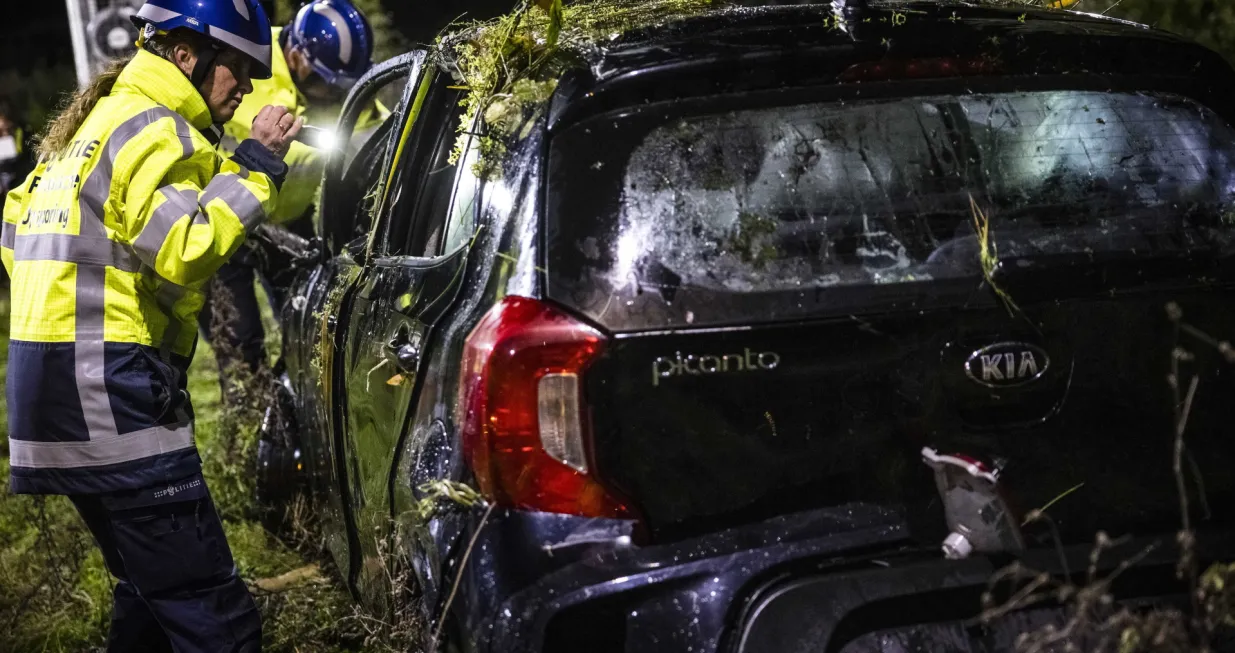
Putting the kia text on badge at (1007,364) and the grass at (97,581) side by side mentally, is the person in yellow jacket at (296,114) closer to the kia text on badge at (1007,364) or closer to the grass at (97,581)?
the grass at (97,581)

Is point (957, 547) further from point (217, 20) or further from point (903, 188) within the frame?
point (217, 20)

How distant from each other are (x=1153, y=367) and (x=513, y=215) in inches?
52.0

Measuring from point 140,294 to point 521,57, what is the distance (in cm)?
120

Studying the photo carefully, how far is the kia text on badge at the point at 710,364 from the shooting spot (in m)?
2.35

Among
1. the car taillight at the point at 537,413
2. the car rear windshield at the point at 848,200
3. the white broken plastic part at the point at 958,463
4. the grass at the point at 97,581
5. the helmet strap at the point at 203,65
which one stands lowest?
the grass at the point at 97,581

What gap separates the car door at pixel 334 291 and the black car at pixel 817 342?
960mm

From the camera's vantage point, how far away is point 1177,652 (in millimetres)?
2098

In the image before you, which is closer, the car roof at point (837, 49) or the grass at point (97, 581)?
the car roof at point (837, 49)

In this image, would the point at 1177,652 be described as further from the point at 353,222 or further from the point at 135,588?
the point at 353,222

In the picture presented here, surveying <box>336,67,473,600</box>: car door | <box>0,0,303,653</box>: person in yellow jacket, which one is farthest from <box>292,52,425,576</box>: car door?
<box>0,0,303,653</box>: person in yellow jacket

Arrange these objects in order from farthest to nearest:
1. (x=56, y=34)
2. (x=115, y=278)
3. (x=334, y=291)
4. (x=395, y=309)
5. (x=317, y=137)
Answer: (x=56, y=34)
(x=317, y=137)
(x=334, y=291)
(x=115, y=278)
(x=395, y=309)

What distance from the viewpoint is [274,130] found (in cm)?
352

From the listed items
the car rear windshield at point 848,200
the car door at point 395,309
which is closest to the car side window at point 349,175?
the car door at point 395,309

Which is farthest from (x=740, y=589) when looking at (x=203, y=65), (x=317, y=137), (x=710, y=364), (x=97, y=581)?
(x=97, y=581)
